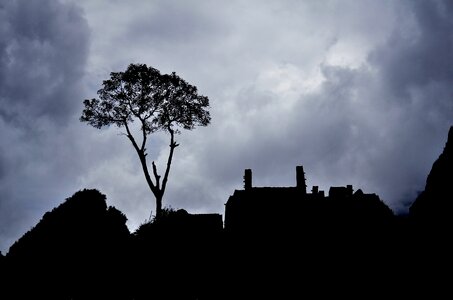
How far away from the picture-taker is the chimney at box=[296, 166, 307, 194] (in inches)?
1144

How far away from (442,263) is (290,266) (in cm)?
973

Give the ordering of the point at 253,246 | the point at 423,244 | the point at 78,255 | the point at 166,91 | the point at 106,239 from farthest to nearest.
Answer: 1. the point at 166,91
2. the point at 253,246
3. the point at 106,239
4. the point at 78,255
5. the point at 423,244

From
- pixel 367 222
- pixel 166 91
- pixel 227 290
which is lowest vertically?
pixel 227 290

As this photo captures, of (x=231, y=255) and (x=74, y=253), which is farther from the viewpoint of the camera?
(x=231, y=255)

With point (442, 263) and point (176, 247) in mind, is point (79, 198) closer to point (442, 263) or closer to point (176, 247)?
point (176, 247)

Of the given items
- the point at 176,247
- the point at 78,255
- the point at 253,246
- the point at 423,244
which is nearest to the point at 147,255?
the point at 176,247

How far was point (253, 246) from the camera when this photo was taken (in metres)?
18.1

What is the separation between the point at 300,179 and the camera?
29.3 meters

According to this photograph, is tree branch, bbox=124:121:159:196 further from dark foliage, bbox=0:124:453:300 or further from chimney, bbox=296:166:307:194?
chimney, bbox=296:166:307:194

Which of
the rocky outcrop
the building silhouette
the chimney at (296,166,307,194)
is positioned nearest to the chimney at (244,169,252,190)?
the building silhouette

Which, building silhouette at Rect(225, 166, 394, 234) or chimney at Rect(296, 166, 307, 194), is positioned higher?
chimney at Rect(296, 166, 307, 194)

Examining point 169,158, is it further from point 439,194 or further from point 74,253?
point 439,194

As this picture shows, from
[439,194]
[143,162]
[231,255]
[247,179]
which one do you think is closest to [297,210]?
[247,179]

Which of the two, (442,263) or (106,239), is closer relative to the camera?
(442,263)
